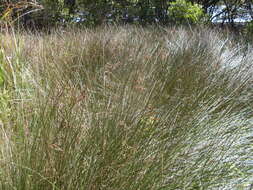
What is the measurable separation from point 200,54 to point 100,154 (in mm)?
1911

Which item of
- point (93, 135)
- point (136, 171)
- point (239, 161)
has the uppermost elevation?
point (93, 135)

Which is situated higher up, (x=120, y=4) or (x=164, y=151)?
(x=120, y=4)

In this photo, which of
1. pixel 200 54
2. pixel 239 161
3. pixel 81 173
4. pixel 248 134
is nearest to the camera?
pixel 81 173

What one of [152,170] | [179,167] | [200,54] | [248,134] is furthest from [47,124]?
[200,54]

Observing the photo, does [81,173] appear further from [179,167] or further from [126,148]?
[179,167]

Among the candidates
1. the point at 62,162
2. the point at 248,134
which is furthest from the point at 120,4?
the point at 62,162

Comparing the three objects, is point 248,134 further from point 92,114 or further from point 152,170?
Result: point 92,114

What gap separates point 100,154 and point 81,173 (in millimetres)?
122

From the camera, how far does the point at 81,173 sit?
93cm

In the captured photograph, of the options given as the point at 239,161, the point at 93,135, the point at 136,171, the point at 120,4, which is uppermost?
the point at 120,4

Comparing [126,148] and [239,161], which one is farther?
[239,161]

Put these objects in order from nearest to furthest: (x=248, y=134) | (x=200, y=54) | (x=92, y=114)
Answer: (x=92, y=114) < (x=248, y=134) < (x=200, y=54)

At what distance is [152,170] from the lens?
1.00 m

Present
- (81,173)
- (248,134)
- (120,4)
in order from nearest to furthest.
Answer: (81,173), (248,134), (120,4)
